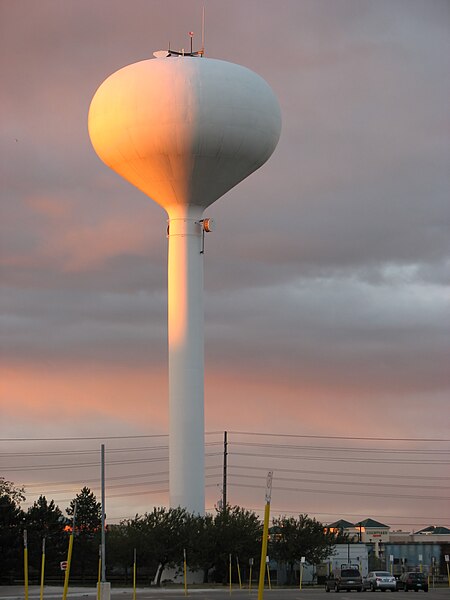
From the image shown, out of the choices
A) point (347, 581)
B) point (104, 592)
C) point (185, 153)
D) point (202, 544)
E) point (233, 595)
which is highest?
point (185, 153)

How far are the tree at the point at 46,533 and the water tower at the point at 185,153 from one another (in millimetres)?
19063

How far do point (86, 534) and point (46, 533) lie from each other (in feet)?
27.0

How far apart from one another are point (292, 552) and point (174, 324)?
18.6 m

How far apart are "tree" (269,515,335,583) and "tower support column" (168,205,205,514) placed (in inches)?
418

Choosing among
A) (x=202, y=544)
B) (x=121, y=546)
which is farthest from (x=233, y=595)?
(x=121, y=546)

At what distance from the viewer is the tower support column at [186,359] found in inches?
2682

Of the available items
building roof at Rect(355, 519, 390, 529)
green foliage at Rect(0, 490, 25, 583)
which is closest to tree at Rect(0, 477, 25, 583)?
green foliage at Rect(0, 490, 25, 583)

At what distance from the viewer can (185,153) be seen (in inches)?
2542

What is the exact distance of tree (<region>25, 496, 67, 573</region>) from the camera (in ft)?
275

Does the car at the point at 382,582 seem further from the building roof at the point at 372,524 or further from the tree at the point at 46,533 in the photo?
the building roof at the point at 372,524

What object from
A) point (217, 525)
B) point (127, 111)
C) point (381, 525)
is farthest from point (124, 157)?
point (381, 525)

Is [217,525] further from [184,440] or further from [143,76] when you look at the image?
[143,76]

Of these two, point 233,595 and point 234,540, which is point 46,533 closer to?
point 234,540

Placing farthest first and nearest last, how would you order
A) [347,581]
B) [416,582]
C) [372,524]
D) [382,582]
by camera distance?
[372,524] < [416,582] < [382,582] < [347,581]
